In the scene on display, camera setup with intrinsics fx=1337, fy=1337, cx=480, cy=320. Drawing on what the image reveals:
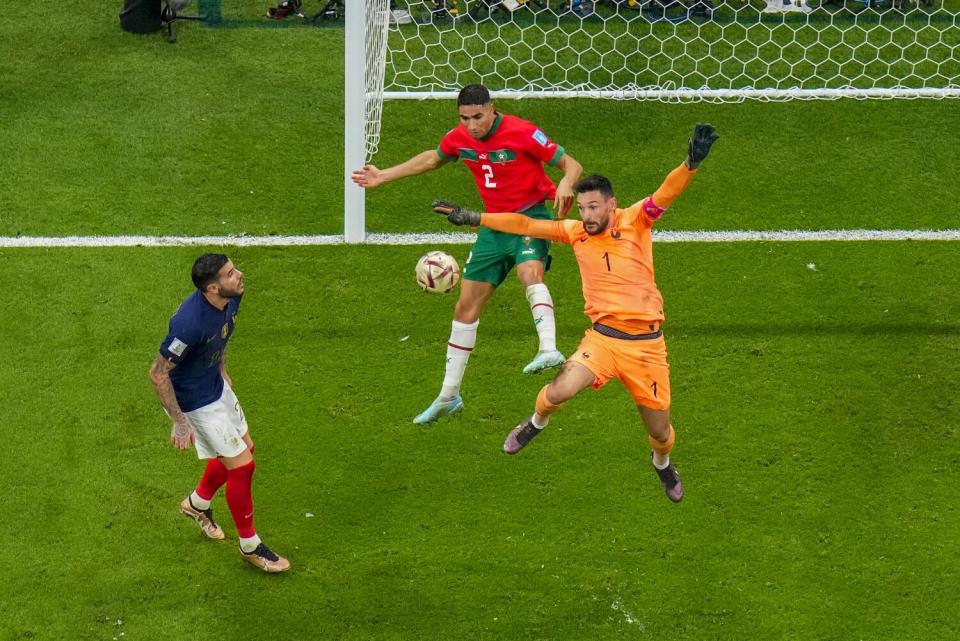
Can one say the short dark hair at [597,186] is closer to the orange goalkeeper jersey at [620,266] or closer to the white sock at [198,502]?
the orange goalkeeper jersey at [620,266]

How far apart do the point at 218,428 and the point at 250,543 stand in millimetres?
880

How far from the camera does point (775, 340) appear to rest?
10.9 m

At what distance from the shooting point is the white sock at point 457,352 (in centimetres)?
963

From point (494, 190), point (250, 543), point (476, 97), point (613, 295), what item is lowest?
point (250, 543)

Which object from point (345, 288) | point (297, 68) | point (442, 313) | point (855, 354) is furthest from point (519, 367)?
point (297, 68)

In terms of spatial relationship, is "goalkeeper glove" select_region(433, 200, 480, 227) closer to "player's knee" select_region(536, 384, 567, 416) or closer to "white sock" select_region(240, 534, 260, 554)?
"player's knee" select_region(536, 384, 567, 416)

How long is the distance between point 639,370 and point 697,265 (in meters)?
3.59

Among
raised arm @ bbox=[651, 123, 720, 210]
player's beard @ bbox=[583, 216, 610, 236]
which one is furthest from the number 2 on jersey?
raised arm @ bbox=[651, 123, 720, 210]

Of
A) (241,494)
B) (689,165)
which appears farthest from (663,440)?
(241,494)

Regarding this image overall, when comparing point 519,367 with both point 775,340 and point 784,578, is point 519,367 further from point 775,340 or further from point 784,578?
point 784,578

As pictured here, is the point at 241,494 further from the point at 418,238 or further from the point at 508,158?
the point at 418,238

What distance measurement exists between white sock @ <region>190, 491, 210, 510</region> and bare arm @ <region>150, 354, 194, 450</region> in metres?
1.03

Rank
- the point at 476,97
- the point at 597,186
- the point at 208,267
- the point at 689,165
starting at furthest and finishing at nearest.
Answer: the point at 476,97 < the point at 597,186 < the point at 689,165 < the point at 208,267

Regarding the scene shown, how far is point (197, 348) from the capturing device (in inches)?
316
